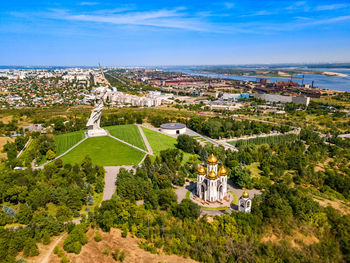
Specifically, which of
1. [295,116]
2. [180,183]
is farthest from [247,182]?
[295,116]

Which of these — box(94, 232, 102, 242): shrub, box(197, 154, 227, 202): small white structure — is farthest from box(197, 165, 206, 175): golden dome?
box(94, 232, 102, 242): shrub

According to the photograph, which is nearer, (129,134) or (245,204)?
(245,204)

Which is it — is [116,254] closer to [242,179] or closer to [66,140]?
[242,179]

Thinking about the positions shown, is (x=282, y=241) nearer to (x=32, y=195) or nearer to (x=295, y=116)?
(x=32, y=195)

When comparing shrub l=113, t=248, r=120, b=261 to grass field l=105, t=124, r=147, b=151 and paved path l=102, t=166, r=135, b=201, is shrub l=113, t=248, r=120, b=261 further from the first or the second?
grass field l=105, t=124, r=147, b=151

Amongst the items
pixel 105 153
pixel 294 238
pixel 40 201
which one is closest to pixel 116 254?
pixel 40 201

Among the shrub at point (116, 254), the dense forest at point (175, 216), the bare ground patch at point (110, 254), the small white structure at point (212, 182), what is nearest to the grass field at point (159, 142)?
the dense forest at point (175, 216)
